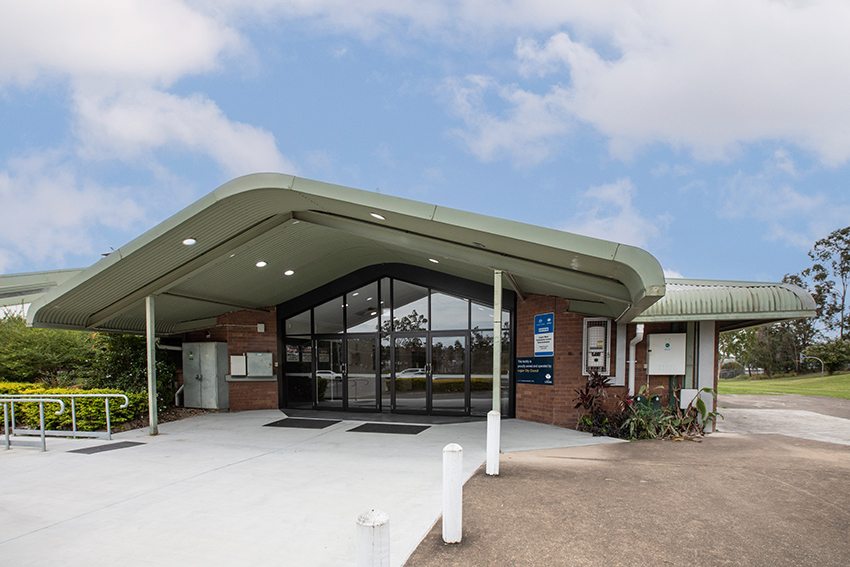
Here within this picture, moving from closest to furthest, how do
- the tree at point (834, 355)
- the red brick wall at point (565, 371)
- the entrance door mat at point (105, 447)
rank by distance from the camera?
the entrance door mat at point (105, 447) < the red brick wall at point (565, 371) < the tree at point (834, 355)

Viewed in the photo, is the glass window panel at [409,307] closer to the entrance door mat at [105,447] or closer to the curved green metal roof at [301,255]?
the curved green metal roof at [301,255]

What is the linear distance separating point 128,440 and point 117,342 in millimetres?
3447

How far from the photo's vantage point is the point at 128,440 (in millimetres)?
8336

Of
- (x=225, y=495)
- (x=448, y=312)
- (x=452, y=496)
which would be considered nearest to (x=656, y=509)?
(x=452, y=496)

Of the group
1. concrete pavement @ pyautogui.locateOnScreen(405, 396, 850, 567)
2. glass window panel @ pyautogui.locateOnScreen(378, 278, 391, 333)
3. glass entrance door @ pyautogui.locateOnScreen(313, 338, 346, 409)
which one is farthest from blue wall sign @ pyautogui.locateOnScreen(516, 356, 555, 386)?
glass entrance door @ pyautogui.locateOnScreen(313, 338, 346, 409)

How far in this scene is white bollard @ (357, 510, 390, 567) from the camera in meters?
2.17

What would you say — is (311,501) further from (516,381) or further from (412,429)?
(516,381)

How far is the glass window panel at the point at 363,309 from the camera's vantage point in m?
11.7

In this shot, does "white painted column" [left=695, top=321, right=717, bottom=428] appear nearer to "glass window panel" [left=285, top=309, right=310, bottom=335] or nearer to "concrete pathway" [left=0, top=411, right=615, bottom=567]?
"concrete pathway" [left=0, top=411, right=615, bottom=567]

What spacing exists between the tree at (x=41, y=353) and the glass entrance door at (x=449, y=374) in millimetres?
9111

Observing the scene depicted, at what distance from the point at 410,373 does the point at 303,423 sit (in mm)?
2705

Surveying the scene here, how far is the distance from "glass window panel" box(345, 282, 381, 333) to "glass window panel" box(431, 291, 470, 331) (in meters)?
1.50

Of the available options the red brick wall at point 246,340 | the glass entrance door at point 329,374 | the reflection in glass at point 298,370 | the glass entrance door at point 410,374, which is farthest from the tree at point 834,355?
the red brick wall at point 246,340

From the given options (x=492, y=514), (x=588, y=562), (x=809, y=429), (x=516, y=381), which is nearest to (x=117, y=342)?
(x=516, y=381)
